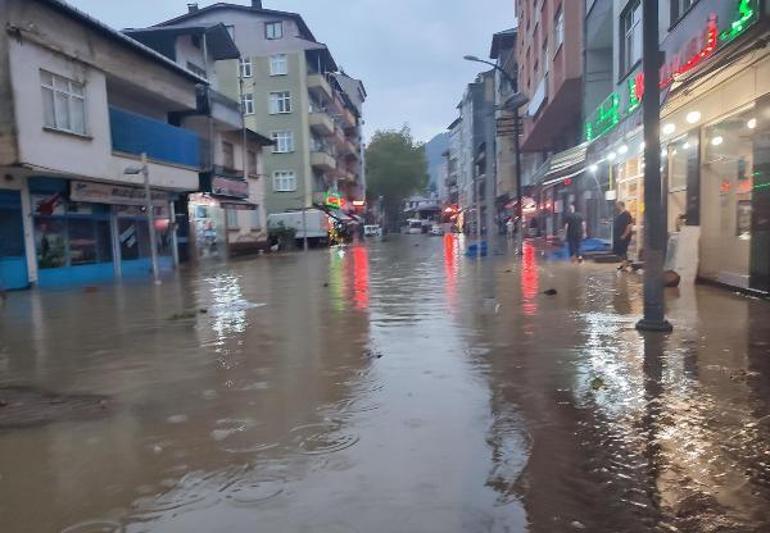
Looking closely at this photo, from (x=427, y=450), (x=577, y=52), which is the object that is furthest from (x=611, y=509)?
(x=577, y=52)

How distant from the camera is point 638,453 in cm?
388

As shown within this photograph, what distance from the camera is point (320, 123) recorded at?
2040 inches

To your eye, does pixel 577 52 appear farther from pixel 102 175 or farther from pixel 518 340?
pixel 518 340

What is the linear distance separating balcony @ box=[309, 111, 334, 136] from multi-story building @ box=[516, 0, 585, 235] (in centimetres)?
1695

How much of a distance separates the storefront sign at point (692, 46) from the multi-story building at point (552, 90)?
7.66ft

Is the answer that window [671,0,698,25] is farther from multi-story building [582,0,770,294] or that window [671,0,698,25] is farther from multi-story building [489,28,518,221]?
multi-story building [489,28,518,221]

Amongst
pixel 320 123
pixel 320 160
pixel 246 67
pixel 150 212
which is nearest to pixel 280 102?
pixel 320 123

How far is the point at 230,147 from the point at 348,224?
2768 centimetres

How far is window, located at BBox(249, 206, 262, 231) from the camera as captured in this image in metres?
36.2

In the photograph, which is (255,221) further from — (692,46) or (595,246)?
(692,46)

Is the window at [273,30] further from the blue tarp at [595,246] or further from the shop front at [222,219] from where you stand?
the blue tarp at [595,246]

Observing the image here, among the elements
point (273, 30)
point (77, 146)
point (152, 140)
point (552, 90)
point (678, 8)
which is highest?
point (273, 30)

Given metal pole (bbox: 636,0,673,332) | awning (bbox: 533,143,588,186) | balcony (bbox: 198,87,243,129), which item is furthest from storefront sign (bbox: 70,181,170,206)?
metal pole (bbox: 636,0,673,332)

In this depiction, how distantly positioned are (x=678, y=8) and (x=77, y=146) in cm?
1563
